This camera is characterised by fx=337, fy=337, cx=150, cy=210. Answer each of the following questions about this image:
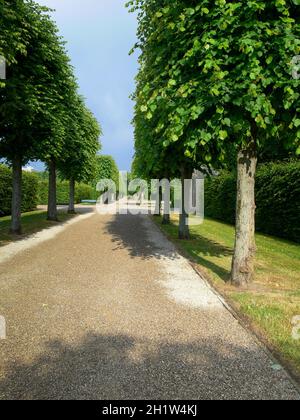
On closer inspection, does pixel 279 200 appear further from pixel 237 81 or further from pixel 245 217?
pixel 237 81

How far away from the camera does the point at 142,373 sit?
4.12 m

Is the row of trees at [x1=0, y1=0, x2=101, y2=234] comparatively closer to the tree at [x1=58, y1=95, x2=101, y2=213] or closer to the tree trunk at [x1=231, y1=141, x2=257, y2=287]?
the tree at [x1=58, y1=95, x2=101, y2=213]

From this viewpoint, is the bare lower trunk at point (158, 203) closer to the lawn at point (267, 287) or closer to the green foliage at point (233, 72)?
the lawn at point (267, 287)

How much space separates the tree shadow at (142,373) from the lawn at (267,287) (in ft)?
2.04

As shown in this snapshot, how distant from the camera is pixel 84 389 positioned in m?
3.79

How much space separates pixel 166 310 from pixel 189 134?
364 cm

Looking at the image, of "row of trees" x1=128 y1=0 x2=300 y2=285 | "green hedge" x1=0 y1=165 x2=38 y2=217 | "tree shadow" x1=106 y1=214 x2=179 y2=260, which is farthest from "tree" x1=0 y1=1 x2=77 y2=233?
"green hedge" x1=0 y1=165 x2=38 y2=217

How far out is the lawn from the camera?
5.12m

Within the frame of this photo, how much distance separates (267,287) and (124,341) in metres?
4.27

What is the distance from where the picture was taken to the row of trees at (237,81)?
6.32 meters

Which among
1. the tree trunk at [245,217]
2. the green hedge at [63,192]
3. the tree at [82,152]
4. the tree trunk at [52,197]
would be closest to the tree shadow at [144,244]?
the tree trunk at [245,217]

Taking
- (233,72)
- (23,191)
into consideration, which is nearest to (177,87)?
(233,72)
